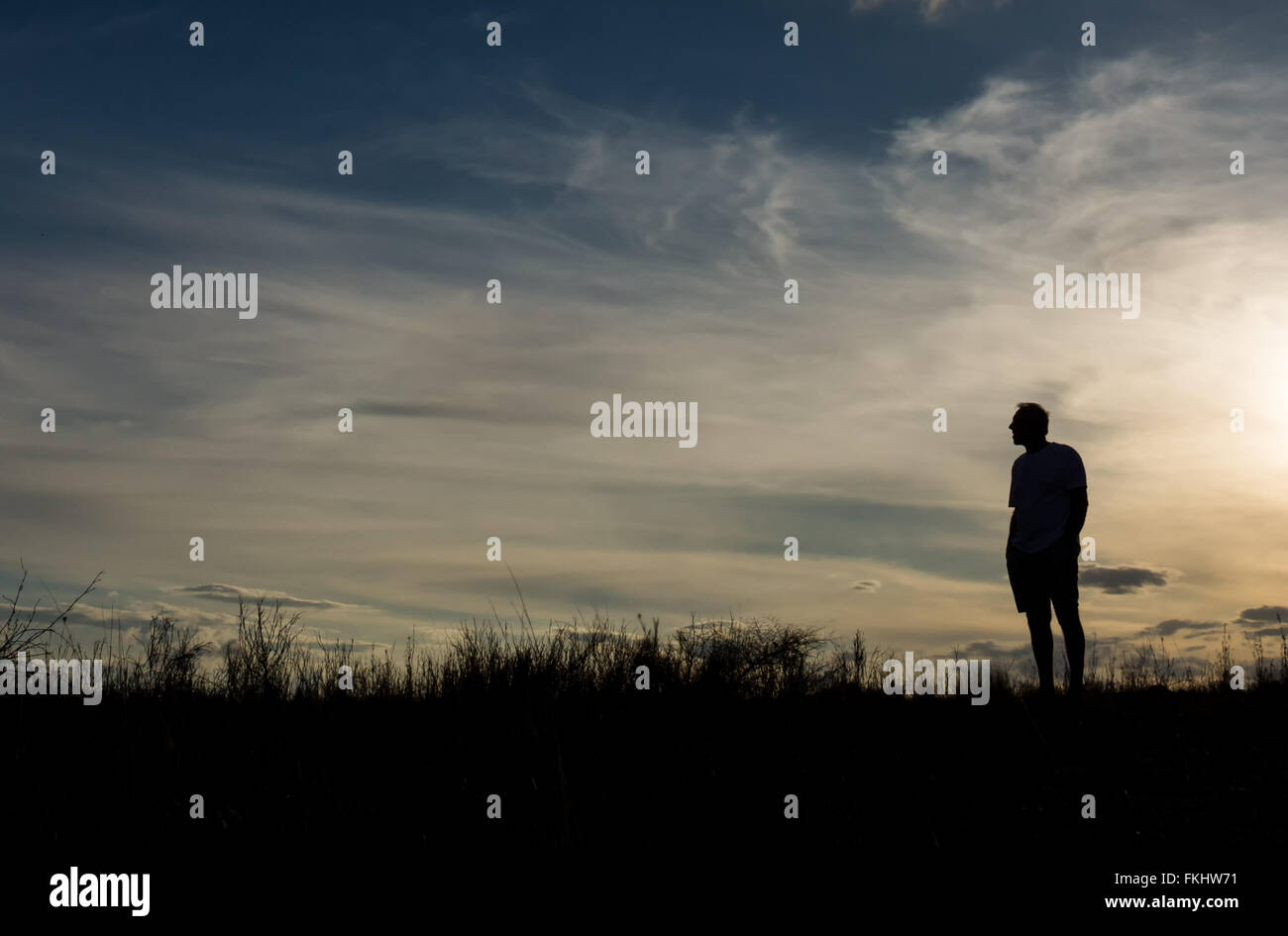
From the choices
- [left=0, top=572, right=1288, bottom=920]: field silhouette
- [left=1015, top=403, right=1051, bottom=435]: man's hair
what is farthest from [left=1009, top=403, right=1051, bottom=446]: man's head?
[left=0, top=572, right=1288, bottom=920]: field silhouette

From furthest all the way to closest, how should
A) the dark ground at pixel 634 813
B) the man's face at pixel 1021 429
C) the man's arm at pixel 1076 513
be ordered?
the man's face at pixel 1021 429
the man's arm at pixel 1076 513
the dark ground at pixel 634 813

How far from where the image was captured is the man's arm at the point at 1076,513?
8.23 metres

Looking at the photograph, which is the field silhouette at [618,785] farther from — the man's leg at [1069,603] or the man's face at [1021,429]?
the man's face at [1021,429]

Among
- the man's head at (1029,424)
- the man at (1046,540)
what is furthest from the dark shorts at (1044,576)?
the man's head at (1029,424)

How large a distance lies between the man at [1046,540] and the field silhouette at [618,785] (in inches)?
23.9

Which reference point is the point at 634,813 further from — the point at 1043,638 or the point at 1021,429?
the point at 1021,429

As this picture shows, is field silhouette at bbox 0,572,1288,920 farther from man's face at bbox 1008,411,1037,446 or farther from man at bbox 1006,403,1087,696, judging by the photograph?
man's face at bbox 1008,411,1037,446

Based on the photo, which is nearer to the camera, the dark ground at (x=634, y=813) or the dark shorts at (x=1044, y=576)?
the dark ground at (x=634, y=813)

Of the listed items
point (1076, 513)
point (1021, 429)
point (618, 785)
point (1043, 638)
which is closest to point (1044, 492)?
point (1076, 513)

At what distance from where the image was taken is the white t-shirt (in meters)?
8.33

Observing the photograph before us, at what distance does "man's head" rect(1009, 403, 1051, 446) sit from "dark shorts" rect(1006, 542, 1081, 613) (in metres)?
0.92

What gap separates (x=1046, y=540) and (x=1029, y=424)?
0.99 m
